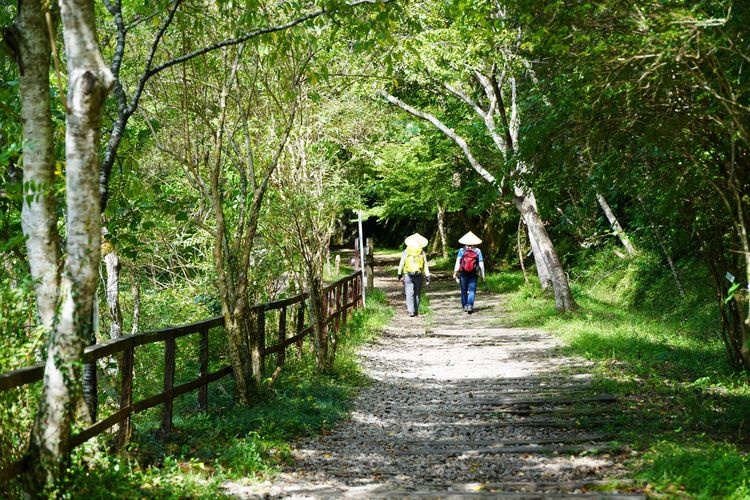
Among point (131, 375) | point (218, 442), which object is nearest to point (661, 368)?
point (218, 442)

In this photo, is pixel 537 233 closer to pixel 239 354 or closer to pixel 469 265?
pixel 469 265

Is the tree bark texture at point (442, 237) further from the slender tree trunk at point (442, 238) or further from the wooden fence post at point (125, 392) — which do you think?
the wooden fence post at point (125, 392)

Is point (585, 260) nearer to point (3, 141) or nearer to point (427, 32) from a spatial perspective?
point (427, 32)

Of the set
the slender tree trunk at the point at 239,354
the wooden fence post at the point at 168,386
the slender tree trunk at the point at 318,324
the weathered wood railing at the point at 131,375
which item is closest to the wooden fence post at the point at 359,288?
the slender tree trunk at the point at 318,324

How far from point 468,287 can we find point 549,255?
2.18m

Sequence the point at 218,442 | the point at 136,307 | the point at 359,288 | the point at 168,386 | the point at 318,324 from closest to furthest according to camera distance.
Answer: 1. the point at 168,386
2. the point at 218,442
3. the point at 318,324
4. the point at 136,307
5. the point at 359,288

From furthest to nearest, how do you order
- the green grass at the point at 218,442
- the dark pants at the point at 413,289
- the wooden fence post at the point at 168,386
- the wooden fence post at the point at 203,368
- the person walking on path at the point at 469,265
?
the person walking on path at the point at 469,265, the dark pants at the point at 413,289, the wooden fence post at the point at 203,368, the wooden fence post at the point at 168,386, the green grass at the point at 218,442

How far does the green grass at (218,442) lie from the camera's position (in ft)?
17.1

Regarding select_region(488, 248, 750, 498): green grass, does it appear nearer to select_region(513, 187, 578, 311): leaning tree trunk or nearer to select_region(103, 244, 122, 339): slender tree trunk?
select_region(513, 187, 578, 311): leaning tree trunk

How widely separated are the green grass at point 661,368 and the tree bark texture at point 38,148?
13.9 ft

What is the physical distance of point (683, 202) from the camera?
8.77 m

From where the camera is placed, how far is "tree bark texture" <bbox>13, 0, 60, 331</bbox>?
4.88 meters

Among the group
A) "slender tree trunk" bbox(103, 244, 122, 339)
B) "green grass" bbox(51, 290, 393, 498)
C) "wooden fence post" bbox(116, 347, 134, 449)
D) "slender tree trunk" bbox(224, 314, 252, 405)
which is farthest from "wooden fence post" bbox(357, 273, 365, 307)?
"wooden fence post" bbox(116, 347, 134, 449)

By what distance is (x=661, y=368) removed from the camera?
10.4 metres
